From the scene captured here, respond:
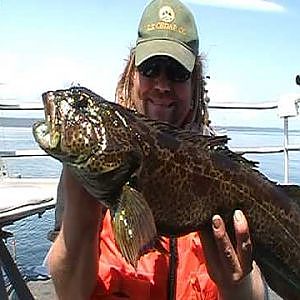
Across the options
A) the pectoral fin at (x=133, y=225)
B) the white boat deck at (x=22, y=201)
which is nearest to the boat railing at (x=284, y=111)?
the white boat deck at (x=22, y=201)

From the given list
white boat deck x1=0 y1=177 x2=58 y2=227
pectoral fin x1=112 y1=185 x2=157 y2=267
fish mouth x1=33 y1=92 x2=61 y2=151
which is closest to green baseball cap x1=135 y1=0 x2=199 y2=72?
fish mouth x1=33 y1=92 x2=61 y2=151

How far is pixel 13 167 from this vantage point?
6.71 meters

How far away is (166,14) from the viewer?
261 cm

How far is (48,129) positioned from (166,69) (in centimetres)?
61

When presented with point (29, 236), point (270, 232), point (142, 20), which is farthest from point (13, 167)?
point (270, 232)

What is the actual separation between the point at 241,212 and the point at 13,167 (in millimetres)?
4711

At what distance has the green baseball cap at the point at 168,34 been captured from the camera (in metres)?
2.51

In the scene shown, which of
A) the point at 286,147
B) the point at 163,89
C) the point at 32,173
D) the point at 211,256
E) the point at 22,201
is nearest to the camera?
the point at 211,256

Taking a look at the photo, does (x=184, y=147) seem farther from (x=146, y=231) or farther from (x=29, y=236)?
(x=29, y=236)

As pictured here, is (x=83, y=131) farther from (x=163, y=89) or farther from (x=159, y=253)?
(x=159, y=253)

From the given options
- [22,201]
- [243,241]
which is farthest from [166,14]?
[22,201]

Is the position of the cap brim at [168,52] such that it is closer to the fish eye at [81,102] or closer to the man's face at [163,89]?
the man's face at [163,89]

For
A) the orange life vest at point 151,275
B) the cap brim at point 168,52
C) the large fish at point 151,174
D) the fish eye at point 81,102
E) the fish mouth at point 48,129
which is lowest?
the orange life vest at point 151,275

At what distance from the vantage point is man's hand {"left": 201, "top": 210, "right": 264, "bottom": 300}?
7.32 feet
